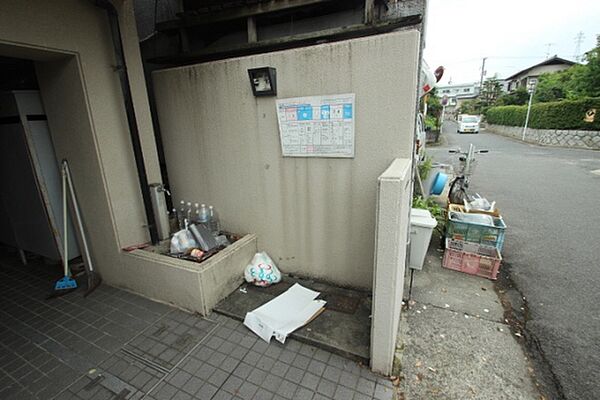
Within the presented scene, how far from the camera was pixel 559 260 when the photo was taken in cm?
393

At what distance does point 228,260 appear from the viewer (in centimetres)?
313

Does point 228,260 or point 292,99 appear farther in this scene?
point 228,260

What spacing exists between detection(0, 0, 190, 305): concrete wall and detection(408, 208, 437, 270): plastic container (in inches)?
111

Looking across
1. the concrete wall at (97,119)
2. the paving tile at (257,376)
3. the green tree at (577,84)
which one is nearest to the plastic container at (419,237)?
the paving tile at (257,376)

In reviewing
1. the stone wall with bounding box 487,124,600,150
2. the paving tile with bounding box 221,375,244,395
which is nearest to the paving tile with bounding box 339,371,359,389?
the paving tile with bounding box 221,375,244,395

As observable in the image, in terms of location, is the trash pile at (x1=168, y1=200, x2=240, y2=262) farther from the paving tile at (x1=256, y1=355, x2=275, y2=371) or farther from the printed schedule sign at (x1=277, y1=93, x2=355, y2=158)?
the printed schedule sign at (x1=277, y1=93, x2=355, y2=158)

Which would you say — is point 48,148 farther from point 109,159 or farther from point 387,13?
point 387,13

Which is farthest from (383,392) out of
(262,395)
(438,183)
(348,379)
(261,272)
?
(438,183)

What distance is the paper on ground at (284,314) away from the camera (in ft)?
8.47

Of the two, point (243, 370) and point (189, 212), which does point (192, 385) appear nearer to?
point (243, 370)

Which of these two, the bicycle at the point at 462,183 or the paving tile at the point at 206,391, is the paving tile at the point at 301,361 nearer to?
the paving tile at the point at 206,391

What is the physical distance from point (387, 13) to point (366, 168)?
1.70 metres

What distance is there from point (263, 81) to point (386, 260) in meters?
2.27

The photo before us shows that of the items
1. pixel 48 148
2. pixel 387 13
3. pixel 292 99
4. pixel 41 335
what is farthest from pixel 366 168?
pixel 48 148
